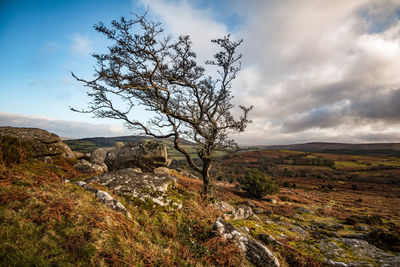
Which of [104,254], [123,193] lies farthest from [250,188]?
[104,254]

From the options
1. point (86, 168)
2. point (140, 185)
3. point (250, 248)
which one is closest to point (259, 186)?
point (250, 248)

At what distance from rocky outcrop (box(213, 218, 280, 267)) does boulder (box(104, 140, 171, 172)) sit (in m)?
10.0

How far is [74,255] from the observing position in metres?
2.13

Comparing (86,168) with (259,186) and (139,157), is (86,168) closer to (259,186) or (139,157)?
(139,157)

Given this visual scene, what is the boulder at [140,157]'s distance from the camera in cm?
1330

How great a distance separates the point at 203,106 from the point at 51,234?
9.49m

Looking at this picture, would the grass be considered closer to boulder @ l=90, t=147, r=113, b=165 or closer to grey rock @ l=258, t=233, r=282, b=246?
grey rock @ l=258, t=233, r=282, b=246

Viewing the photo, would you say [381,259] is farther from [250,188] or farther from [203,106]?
[250,188]

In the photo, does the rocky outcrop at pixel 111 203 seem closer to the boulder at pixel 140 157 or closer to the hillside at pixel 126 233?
the hillside at pixel 126 233

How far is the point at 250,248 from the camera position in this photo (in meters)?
3.76

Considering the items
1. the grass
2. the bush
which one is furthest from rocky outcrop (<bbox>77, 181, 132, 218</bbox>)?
the bush

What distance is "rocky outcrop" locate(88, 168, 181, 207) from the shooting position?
4900mm

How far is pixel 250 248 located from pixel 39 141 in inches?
626

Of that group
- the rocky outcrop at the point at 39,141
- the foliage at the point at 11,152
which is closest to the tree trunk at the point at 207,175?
the foliage at the point at 11,152
